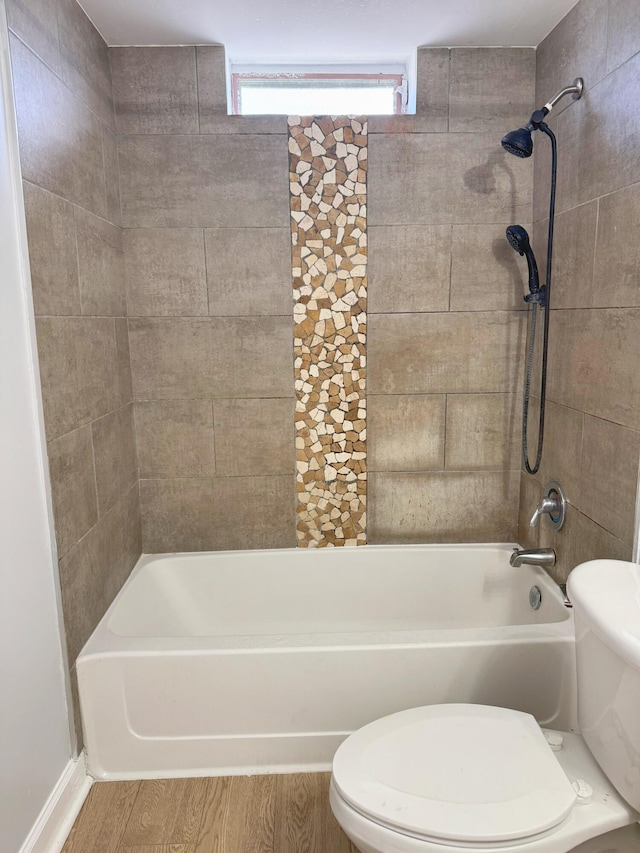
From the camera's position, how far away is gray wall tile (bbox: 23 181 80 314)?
1579 mm

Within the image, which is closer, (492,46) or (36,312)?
(36,312)

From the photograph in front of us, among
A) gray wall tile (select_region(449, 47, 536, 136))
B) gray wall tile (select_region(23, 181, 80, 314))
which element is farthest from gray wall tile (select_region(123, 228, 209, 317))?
gray wall tile (select_region(449, 47, 536, 136))

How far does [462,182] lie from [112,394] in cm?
153

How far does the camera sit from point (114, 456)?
2230 mm

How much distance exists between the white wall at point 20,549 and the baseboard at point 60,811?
0.10 ft

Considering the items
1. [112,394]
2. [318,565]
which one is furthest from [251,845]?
[112,394]

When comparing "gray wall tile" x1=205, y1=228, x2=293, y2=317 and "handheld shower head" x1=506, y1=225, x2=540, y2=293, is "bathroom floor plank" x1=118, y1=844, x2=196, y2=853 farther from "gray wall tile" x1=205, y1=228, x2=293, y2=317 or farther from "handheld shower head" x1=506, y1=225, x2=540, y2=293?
"handheld shower head" x1=506, y1=225, x2=540, y2=293

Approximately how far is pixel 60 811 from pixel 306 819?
0.68 metres

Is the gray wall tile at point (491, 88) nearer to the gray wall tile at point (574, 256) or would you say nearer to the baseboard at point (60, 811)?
the gray wall tile at point (574, 256)

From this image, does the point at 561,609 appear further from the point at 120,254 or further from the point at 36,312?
the point at 120,254

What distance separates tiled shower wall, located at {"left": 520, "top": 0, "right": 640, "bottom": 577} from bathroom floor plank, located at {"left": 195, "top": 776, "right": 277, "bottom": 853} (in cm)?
123

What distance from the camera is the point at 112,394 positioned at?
2.21m

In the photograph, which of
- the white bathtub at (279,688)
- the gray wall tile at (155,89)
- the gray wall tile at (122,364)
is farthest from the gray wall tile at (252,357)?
the white bathtub at (279,688)

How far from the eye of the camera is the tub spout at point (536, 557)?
2.21m
